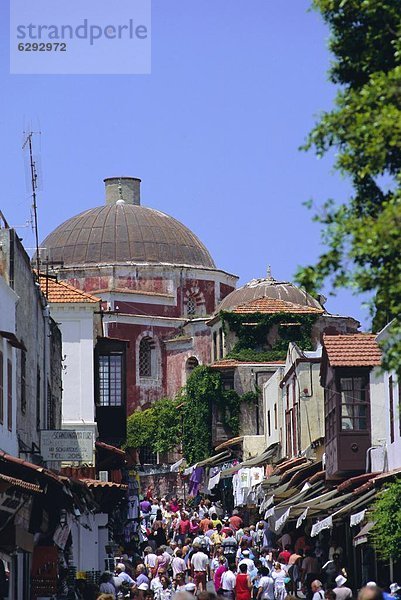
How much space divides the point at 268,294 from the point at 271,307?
176 inches

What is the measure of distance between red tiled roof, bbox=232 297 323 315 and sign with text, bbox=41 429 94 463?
4324 cm

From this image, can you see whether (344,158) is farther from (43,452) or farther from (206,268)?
(206,268)

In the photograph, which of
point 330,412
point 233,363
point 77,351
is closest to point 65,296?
point 77,351

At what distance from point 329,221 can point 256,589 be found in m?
Result: 18.6

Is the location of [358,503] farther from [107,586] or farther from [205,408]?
[205,408]

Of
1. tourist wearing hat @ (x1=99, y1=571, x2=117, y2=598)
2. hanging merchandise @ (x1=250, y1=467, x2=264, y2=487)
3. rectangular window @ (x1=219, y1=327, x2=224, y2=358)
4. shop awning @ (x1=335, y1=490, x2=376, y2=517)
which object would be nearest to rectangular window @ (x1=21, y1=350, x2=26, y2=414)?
tourist wearing hat @ (x1=99, y1=571, x2=117, y2=598)

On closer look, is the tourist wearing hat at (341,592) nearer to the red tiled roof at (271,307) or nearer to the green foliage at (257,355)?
the green foliage at (257,355)

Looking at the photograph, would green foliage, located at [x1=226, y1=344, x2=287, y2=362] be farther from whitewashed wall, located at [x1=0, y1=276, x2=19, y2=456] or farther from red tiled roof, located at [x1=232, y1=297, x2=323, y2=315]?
whitewashed wall, located at [x1=0, y1=276, x2=19, y2=456]

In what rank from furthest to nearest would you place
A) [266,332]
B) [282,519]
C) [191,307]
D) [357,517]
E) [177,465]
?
[191,307] → [177,465] → [266,332] → [282,519] → [357,517]

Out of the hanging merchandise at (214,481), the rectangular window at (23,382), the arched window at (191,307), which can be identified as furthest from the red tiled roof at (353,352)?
the arched window at (191,307)

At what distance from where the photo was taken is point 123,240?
94.8 meters

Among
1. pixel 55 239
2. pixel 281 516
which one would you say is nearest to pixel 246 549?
pixel 281 516

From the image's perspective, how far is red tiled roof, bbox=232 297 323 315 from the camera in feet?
249

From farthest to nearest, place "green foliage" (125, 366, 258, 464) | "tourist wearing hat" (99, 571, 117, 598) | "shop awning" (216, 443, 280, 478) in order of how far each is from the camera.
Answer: "green foliage" (125, 366, 258, 464)
"shop awning" (216, 443, 280, 478)
"tourist wearing hat" (99, 571, 117, 598)
